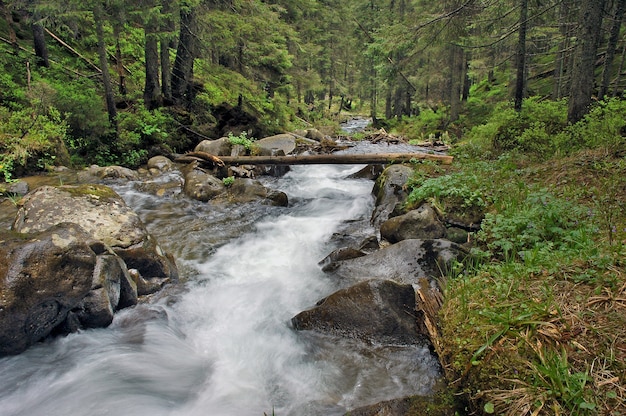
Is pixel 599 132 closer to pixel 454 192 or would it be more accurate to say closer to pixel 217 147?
pixel 454 192

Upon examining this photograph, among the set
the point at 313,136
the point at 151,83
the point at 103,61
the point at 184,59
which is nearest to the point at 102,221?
the point at 103,61

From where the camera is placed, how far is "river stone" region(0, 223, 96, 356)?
143 inches

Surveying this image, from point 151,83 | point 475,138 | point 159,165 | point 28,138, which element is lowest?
point 159,165

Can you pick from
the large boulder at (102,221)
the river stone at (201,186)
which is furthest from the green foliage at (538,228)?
the river stone at (201,186)

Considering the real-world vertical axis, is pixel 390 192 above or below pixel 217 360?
above

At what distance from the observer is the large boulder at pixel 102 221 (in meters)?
5.37

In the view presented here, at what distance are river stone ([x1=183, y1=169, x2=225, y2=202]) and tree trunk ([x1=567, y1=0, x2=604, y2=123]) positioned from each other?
963 centimetres

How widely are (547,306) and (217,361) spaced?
3.61 meters

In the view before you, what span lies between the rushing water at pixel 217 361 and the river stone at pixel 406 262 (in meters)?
0.51

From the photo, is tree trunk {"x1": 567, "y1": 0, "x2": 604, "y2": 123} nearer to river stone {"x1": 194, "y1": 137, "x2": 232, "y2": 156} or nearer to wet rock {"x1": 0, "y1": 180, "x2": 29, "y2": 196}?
river stone {"x1": 194, "y1": 137, "x2": 232, "y2": 156}

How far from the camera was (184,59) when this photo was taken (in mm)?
14953

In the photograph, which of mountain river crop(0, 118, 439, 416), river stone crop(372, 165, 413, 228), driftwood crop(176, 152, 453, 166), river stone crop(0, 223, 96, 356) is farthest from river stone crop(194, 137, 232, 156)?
river stone crop(0, 223, 96, 356)

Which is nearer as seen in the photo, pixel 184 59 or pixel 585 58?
pixel 585 58

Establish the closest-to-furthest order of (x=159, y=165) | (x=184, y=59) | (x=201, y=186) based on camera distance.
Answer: (x=201, y=186)
(x=159, y=165)
(x=184, y=59)
